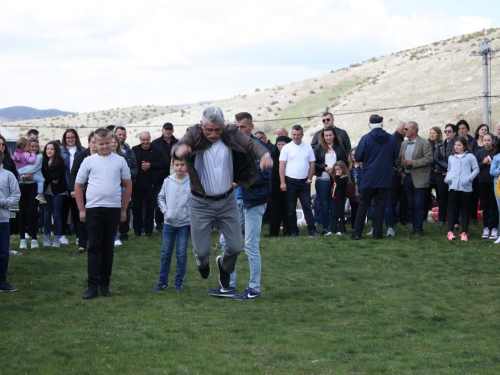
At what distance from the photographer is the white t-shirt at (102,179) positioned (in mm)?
10086

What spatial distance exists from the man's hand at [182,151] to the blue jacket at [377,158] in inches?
284

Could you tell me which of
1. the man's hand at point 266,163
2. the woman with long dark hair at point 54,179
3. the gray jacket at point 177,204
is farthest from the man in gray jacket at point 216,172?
the woman with long dark hair at point 54,179

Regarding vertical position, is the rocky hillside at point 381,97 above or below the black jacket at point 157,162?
above

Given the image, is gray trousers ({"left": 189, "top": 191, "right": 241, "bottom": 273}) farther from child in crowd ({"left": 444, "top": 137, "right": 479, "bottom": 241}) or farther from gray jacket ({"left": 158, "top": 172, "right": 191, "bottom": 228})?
child in crowd ({"left": 444, "top": 137, "right": 479, "bottom": 241})

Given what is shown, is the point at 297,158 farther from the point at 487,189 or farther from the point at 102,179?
the point at 102,179

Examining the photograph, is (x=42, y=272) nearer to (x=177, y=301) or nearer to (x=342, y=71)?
(x=177, y=301)

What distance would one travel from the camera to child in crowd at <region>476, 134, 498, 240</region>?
1557 cm

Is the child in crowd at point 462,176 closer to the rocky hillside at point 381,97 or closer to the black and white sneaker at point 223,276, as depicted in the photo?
the black and white sneaker at point 223,276

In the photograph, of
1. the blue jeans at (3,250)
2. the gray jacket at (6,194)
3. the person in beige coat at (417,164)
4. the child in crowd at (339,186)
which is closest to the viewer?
the gray jacket at (6,194)

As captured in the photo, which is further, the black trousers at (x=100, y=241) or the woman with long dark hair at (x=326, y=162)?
the woman with long dark hair at (x=326, y=162)

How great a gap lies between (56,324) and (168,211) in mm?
2765

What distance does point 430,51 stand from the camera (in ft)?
263

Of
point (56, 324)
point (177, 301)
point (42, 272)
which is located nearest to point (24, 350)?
point (56, 324)

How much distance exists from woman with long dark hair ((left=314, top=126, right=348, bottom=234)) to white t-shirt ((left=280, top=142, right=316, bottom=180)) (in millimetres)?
511
